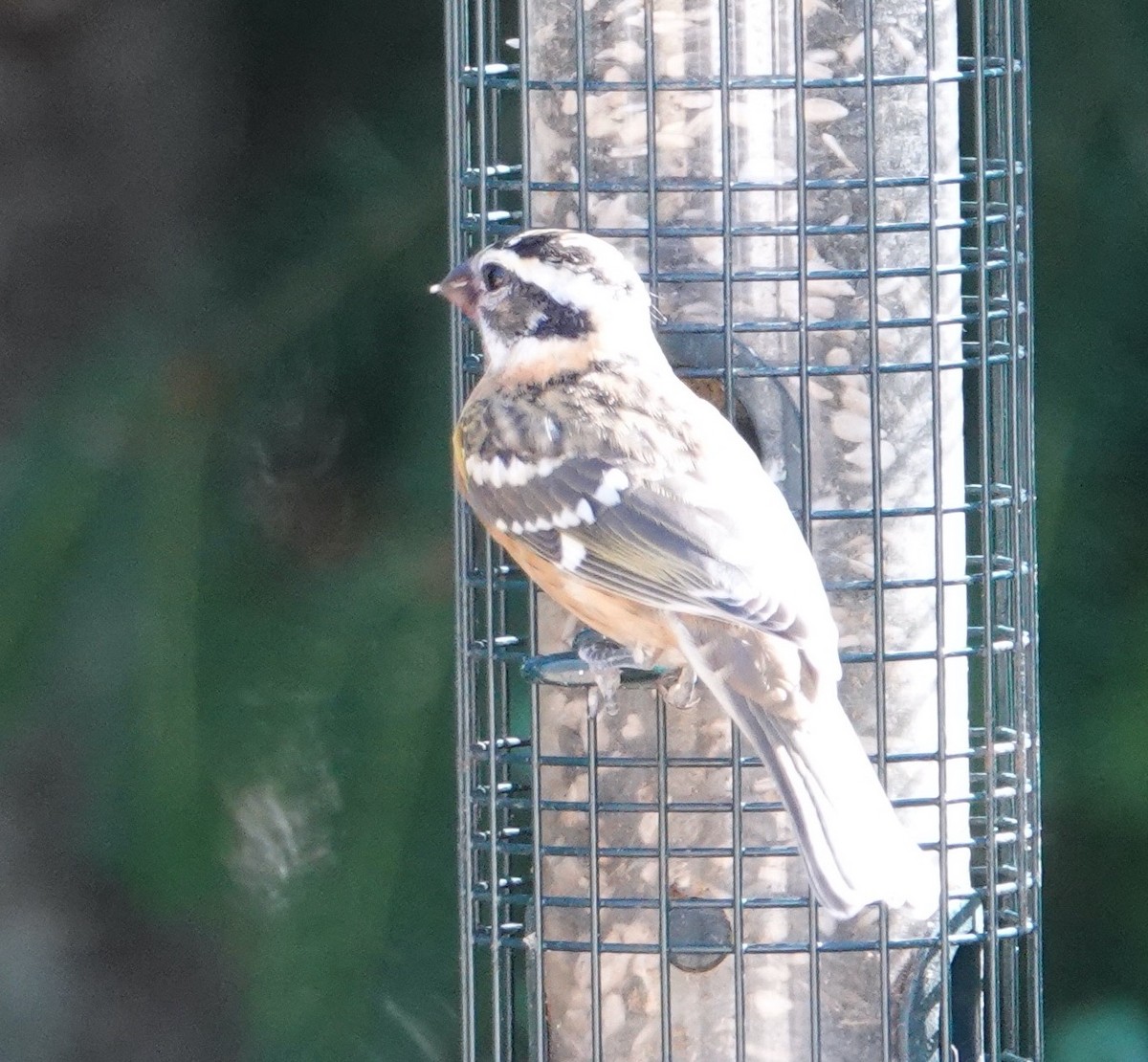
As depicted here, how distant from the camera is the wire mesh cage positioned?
4.68 m

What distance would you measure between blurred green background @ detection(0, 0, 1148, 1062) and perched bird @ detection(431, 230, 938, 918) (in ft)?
3.95

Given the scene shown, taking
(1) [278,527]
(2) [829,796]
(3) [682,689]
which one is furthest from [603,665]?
(1) [278,527]

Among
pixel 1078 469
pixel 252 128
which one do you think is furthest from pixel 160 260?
pixel 1078 469

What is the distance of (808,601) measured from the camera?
4.29 m

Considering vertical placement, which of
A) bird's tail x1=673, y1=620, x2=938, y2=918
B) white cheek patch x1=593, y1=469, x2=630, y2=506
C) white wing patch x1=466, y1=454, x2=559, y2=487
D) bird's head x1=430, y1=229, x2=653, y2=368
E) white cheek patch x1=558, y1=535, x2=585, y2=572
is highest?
bird's head x1=430, y1=229, x2=653, y2=368

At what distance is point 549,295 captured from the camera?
450 cm

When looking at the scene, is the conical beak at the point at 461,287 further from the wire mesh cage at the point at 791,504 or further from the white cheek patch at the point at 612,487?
the white cheek patch at the point at 612,487

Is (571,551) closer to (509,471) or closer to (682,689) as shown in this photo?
(509,471)

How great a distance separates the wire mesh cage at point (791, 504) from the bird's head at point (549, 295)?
0.18m

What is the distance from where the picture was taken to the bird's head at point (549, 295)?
445 cm

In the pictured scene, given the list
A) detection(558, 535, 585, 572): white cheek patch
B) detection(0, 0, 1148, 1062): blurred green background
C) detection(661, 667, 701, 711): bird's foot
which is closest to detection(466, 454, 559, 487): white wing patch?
detection(558, 535, 585, 572): white cheek patch

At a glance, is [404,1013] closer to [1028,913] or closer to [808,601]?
[1028,913]

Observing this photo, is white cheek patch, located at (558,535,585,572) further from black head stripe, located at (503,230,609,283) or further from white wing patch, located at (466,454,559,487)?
black head stripe, located at (503,230,609,283)

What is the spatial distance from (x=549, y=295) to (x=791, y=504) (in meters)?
0.58
